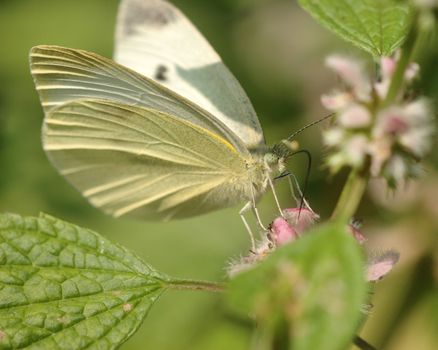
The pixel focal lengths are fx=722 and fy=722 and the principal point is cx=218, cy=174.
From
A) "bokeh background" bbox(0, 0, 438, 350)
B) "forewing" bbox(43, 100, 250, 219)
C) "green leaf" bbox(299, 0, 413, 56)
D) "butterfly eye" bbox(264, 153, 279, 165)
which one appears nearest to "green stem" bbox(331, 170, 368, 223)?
"green leaf" bbox(299, 0, 413, 56)

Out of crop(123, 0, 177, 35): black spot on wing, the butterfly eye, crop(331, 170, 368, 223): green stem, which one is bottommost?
the butterfly eye

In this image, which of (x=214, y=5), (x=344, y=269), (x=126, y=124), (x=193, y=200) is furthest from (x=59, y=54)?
(x=214, y=5)

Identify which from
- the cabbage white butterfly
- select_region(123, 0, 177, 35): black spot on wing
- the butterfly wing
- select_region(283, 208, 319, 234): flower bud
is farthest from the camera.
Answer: select_region(123, 0, 177, 35): black spot on wing

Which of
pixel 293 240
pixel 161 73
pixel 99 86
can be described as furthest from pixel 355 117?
pixel 161 73

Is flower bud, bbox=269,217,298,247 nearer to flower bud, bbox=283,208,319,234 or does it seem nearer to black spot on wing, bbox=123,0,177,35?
flower bud, bbox=283,208,319,234

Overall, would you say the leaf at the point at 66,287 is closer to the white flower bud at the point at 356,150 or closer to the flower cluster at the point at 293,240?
the flower cluster at the point at 293,240
